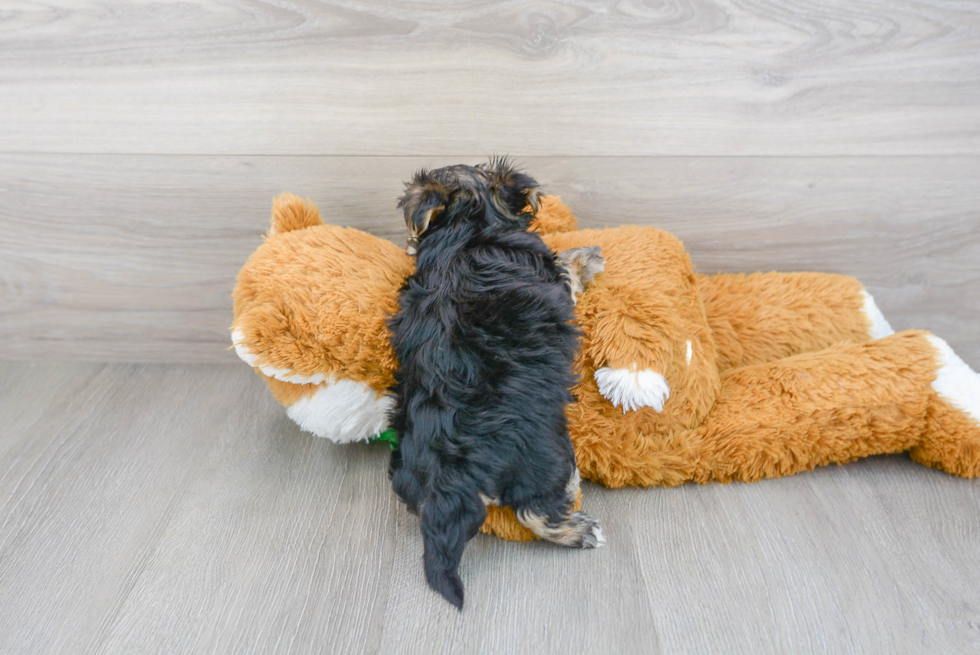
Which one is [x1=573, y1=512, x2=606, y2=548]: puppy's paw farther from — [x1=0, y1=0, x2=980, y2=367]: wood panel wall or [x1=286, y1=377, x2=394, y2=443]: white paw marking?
[x1=0, y1=0, x2=980, y2=367]: wood panel wall

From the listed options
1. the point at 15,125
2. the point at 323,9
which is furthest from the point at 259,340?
the point at 15,125

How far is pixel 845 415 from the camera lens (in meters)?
0.94

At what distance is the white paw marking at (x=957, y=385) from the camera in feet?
3.10

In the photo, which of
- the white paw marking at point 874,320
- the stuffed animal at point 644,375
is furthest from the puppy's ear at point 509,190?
the white paw marking at point 874,320

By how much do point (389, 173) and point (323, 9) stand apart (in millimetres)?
290

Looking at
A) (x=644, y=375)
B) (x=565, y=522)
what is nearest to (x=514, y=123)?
(x=644, y=375)

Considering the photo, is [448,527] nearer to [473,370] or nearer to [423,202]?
[473,370]

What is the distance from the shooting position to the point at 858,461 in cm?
Answer: 103

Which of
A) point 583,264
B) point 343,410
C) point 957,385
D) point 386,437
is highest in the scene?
point 583,264

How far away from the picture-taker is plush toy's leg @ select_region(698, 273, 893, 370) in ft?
3.55

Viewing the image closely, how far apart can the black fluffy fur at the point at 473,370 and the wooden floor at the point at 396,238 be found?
0.13 m

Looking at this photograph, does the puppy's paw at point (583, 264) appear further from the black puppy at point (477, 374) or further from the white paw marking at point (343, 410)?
the white paw marking at point (343, 410)

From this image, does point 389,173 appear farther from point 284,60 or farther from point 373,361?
point 373,361

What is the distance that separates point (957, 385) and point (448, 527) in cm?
80
